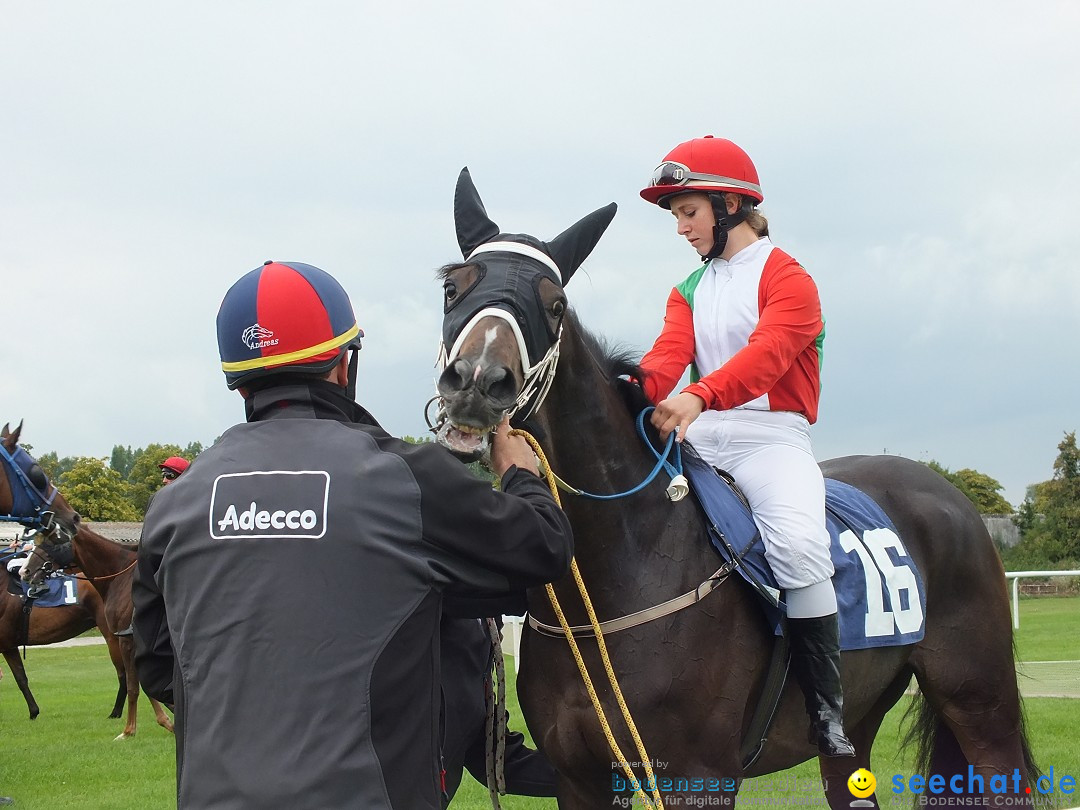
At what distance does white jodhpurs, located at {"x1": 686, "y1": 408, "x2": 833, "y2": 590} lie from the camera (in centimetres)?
316

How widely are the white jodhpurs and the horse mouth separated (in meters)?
1.19

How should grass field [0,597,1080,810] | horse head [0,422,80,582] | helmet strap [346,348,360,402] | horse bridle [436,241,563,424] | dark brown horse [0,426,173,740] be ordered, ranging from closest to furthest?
helmet strap [346,348,360,402] → horse bridle [436,241,563,424] → grass field [0,597,1080,810] → horse head [0,422,80,582] → dark brown horse [0,426,173,740]

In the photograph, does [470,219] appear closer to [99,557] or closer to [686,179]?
[686,179]

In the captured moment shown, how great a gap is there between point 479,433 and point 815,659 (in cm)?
147

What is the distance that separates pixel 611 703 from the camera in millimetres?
2857

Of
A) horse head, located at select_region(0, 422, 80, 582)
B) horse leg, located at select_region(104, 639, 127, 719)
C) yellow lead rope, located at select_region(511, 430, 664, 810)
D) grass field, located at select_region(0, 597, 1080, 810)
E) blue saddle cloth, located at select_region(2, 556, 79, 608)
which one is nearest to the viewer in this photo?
yellow lead rope, located at select_region(511, 430, 664, 810)

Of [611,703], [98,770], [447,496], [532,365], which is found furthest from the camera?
[98,770]

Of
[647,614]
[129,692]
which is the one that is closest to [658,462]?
[647,614]

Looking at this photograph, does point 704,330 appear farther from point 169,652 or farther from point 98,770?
point 98,770

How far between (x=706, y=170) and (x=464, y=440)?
157 cm

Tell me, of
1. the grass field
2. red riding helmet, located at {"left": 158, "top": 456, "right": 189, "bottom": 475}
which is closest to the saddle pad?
the grass field

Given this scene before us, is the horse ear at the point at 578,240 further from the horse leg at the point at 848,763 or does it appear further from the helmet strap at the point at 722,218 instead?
the horse leg at the point at 848,763

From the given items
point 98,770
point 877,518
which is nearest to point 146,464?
point 98,770

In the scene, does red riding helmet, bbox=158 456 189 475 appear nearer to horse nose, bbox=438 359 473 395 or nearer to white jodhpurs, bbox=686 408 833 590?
white jodhpurs, bbox=686 408 833 590
